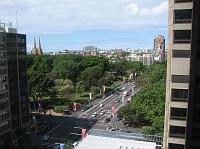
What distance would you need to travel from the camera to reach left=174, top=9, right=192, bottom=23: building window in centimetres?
3192

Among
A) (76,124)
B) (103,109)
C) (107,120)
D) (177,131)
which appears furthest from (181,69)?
(103,109)

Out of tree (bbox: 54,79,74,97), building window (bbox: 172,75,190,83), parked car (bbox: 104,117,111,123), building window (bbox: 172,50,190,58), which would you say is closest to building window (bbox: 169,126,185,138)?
building window (bbox: 172,75,190,83)

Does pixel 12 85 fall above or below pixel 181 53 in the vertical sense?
below

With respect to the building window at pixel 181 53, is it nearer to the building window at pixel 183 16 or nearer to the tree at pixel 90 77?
the building window at pixel 183 16

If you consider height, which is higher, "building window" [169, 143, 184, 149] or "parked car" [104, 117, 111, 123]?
"building window" [169, 143, 184, 149]

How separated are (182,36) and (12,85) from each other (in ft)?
172

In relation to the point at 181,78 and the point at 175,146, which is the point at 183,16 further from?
the point at 175,146

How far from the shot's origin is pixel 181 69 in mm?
32375

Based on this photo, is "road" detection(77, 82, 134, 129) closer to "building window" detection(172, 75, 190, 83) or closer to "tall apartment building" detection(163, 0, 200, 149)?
"tall apartment building" detection(163, 0, 200, 149)

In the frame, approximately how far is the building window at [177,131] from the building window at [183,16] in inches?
490

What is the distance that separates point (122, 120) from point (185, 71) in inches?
2522

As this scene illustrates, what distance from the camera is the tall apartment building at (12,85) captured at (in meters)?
68.9

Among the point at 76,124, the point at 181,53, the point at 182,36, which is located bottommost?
the point at 76,124

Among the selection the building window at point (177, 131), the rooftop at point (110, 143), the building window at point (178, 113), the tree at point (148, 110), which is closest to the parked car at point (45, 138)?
the tree at point (148, 110)
